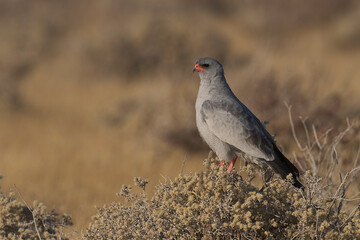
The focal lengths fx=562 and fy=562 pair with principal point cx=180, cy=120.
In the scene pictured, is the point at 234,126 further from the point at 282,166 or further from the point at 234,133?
the point at 282,166

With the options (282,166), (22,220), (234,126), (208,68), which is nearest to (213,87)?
(208,68)

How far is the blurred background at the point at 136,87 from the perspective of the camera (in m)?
8.06

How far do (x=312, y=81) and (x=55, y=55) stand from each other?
10090 mm

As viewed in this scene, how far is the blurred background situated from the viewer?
806cm

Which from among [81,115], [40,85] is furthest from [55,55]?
[81,115]

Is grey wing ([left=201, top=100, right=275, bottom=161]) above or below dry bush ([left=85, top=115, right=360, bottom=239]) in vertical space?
above

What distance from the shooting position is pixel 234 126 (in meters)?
4.81

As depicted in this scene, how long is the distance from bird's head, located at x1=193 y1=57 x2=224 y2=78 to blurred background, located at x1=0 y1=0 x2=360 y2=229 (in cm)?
A: 78

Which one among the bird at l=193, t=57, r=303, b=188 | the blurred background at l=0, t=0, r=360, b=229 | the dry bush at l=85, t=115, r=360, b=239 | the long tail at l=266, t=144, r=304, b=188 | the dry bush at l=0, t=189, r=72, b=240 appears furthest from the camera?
the blurred background at l=0, t=0, r=360, b=229

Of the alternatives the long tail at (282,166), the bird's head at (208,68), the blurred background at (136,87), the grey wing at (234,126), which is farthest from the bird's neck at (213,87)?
the long tail at (282,166)

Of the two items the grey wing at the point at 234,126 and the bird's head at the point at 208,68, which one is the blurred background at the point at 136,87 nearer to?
the grey wing at the point at 234,126

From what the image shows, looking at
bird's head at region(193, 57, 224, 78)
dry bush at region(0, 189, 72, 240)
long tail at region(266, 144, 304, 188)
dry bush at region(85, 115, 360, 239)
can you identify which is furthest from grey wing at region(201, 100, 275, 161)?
dry bush at region(0, 189, 72, 240)

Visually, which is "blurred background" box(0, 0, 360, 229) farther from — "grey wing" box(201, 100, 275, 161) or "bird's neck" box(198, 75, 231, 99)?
"bird's neck" box(198, 75, 231, 99)

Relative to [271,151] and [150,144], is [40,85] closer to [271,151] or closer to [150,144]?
[150,144]
